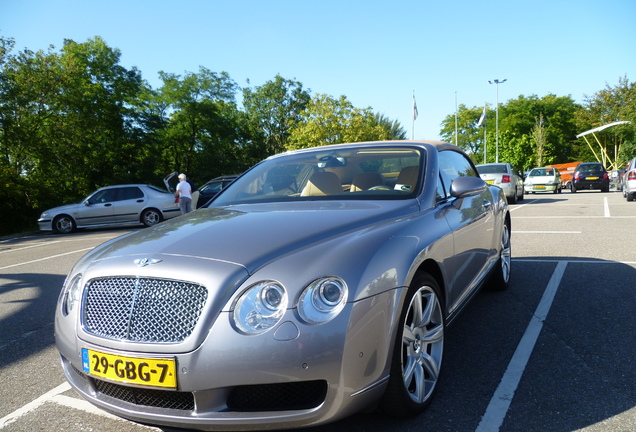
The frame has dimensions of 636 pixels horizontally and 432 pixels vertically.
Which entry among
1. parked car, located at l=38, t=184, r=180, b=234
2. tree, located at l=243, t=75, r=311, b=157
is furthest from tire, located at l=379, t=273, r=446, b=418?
tree, located at l=243, t=75, r=311, b=157

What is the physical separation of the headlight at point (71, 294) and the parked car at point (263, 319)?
0.04 ft

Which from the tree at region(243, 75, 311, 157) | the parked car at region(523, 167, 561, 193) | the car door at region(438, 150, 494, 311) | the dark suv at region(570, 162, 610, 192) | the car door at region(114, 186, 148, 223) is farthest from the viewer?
the tree at region(243, 75, 311, 157)

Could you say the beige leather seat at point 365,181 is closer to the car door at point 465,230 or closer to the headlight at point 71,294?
the car door at point 465,230

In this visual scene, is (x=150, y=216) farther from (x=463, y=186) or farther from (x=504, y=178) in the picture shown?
(x=463, y=186)

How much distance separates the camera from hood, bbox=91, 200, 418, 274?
2.42 meters

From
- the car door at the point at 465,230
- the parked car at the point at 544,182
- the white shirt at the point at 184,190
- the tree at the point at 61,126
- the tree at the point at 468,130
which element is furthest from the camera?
the tree at the point at 468,130

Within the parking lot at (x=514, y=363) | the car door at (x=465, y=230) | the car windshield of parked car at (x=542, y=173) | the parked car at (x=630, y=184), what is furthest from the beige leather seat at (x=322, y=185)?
the car windshield of parked car at (x=542, y=173)

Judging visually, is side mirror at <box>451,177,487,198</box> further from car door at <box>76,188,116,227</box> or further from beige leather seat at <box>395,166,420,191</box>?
car door at <box>76,188,116,227</box>

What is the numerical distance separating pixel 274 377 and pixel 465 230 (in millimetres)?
2040

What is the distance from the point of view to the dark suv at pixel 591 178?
28344 mm

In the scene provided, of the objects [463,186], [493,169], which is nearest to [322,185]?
[463,186]

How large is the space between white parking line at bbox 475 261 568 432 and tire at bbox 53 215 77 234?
1565 cm

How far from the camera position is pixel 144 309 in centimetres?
227

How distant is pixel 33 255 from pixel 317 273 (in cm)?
1046
